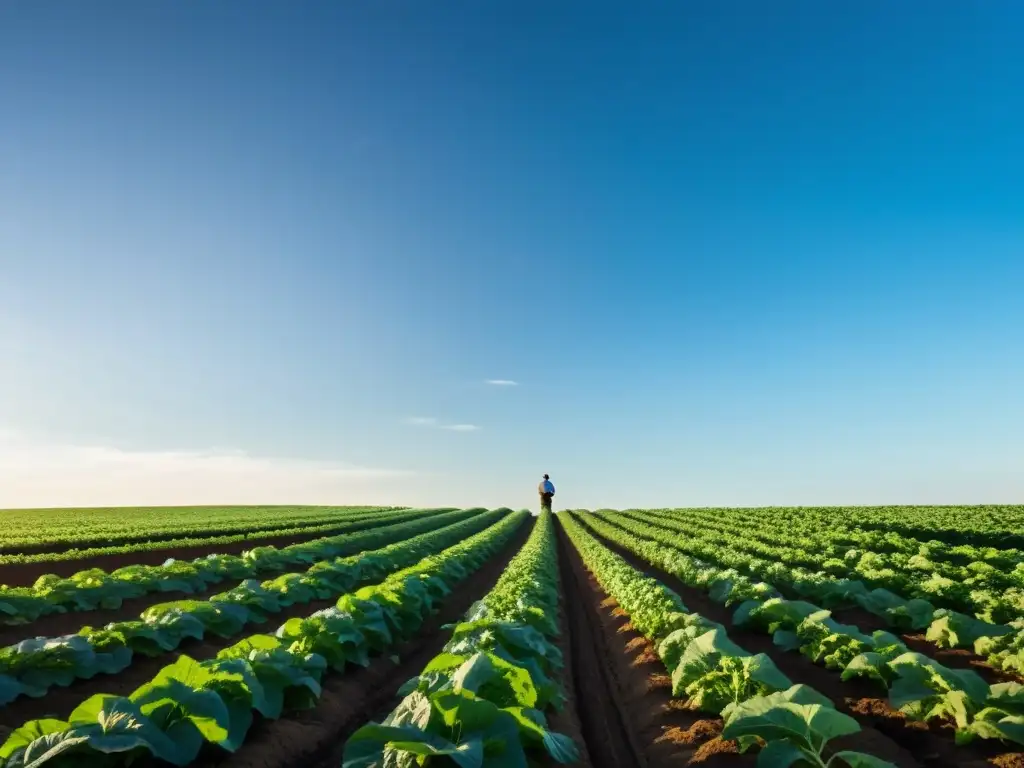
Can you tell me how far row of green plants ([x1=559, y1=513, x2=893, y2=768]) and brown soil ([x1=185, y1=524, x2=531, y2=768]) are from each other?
3301mm

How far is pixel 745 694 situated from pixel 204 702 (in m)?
4.29

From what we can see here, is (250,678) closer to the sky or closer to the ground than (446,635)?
closer to the sky

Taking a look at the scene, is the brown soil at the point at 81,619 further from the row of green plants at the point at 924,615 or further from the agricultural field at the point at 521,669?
the row of green plants at the point at 924,615

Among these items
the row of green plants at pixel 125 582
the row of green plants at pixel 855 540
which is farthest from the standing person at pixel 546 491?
the row of green plants at pixel 125 582

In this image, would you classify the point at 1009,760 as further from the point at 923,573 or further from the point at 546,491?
the point at 546,491

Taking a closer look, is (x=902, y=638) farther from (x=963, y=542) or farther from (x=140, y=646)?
(x=963, y=542)

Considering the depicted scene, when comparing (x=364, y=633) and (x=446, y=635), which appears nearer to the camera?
(x=364, y=633)

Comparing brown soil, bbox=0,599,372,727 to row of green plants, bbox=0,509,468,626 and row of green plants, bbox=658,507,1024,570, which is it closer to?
row of green plants, bbox=0,509,468,626

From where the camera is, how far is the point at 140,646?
765 centimetres

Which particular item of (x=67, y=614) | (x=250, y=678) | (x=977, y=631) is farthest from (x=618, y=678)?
(x=67, y=614)

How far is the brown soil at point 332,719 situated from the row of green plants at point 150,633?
2.36 m

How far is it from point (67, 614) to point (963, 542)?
77.0 ft

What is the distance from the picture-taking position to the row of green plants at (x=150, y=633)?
6523mm

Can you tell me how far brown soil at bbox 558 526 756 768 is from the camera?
5234 millimetres
